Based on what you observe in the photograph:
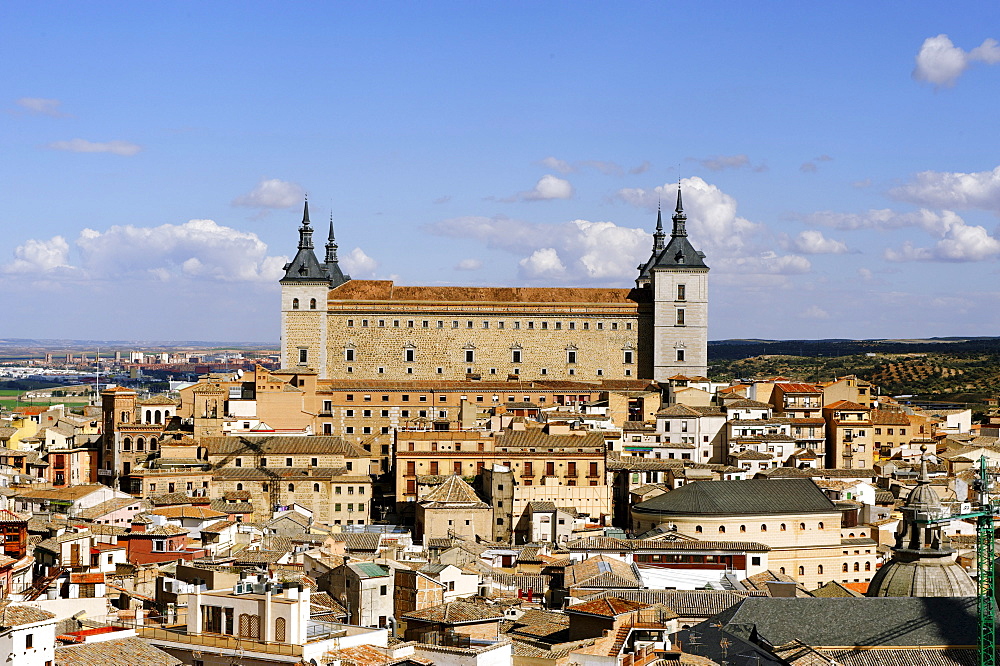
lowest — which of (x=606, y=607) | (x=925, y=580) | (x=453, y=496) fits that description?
(x=453, y=496)

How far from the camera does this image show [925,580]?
109 feet

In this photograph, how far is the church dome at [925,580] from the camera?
3278 centimetres

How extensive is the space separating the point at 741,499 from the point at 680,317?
105 feet

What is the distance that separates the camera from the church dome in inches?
1291

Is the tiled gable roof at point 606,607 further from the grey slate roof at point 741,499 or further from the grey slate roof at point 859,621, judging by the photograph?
the grey slate roof at point 741,499

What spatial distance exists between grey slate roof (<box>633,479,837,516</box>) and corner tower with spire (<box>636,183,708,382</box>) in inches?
1170

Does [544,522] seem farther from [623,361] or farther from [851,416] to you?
[623,361]

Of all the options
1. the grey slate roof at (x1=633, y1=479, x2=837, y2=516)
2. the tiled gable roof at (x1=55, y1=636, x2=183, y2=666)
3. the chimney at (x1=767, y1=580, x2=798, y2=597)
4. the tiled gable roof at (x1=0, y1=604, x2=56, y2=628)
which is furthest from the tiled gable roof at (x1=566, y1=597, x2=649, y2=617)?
the grey slate roof at (x1=633, y1=479, x2=837, y2=516)

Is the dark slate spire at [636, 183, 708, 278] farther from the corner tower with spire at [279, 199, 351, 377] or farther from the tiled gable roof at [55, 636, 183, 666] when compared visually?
the tiled gable roof at [55, 636, 183, 666]

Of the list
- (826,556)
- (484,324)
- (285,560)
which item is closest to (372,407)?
(484,324)

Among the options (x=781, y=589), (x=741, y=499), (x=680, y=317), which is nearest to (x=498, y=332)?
(x=680, y=317)

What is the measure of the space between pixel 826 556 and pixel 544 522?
29.4 ft

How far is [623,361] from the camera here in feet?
276

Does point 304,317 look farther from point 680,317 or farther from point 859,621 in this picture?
point 859,621
